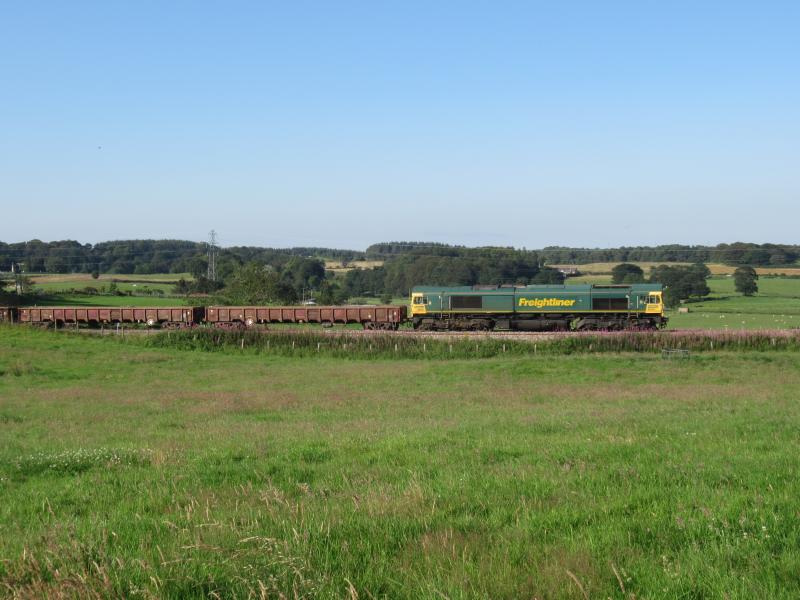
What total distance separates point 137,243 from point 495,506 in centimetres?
20158

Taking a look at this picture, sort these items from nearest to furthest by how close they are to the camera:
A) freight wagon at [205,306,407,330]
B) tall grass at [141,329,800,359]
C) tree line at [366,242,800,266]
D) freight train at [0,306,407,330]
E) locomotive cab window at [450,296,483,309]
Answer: tall grass at [141,329,800,359], locomotive cab window at [450,296,483,309], freight wagon at [205,306,407,330], freight train at [0,306,407,330], tree line at [366,242,800,266]

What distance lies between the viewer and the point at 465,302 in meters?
56.2

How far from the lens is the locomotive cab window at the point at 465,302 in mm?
55875

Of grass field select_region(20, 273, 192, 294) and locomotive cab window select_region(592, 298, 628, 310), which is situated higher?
grass field select_region(20, 273, 192, 294)

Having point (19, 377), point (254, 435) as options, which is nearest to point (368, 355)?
point (19, 377)

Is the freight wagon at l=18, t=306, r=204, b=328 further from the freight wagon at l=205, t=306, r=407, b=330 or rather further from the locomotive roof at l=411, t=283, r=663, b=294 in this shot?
the locomotive roof at l=411, t=283, r=663, b=294

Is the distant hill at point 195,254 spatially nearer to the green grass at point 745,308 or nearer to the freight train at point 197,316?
the green grass at point 745,308

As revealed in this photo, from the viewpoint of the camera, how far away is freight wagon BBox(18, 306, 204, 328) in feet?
209

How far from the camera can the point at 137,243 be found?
635 ft

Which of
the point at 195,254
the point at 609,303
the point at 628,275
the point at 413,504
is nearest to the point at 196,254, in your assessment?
the point at 195,254

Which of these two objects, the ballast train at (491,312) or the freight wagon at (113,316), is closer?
the ballast train at (491,312)

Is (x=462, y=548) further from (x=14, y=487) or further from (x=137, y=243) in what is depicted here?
(x=137, y=243)

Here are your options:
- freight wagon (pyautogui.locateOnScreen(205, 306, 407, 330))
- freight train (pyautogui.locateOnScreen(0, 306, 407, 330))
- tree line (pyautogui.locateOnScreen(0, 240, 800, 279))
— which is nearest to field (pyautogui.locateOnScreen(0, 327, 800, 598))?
freight wagon (pyautogui.locateOnScreen(205, 306, 407, 330))

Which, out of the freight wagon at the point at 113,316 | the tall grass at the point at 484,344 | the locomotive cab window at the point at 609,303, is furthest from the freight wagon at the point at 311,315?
the locomotive cab window at the point at 609,303
